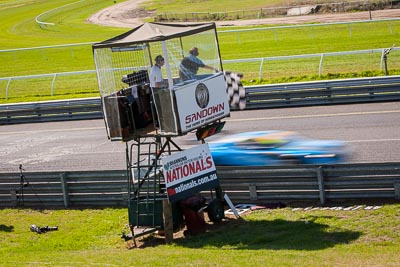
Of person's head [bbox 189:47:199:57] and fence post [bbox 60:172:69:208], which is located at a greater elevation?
person's head [bbox 189:47:199:57]

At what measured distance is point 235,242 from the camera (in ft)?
49.5

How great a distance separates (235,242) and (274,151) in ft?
14.1

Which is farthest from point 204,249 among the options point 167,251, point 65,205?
point 65,205

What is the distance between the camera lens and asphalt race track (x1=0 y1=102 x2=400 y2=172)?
2265 centimetres

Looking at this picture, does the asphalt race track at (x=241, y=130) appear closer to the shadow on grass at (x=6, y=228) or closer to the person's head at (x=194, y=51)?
the shadow on grass at (x=6, y=228)

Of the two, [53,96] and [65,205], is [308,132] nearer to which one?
[65,205]

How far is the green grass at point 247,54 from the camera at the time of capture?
33.4m

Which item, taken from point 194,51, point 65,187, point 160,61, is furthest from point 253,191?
point 65,187

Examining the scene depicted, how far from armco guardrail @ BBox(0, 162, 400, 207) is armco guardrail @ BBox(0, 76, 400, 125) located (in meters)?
10.8

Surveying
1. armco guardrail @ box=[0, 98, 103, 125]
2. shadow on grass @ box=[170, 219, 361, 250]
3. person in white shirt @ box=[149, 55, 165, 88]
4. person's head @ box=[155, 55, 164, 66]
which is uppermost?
person's head @ box=[155, 55, 164, 66]

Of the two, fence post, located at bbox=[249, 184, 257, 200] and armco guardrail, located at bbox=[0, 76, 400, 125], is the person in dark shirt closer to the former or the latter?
fence post, located at bbox=[249, 184, 257, 200]

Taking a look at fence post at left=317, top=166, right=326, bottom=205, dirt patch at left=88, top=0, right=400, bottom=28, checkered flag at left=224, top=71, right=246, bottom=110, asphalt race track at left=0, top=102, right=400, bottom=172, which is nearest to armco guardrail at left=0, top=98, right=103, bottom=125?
asphalt race track at left=0, top=102, right=400, bottom=172

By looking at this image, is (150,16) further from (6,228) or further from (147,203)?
(147,203)

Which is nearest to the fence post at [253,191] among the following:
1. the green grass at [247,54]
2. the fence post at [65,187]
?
the fence post at [65,187]
